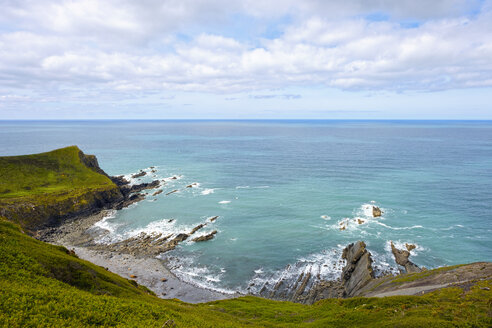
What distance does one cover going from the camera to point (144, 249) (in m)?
65.0

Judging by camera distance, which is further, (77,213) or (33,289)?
(77,213)

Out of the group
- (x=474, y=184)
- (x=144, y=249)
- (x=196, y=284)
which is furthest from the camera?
(x=474, y=184)

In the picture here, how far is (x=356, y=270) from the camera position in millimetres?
51344

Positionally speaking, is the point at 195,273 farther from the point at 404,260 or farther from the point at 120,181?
the point at 120,181

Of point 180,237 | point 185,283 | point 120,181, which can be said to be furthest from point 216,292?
point 120,181

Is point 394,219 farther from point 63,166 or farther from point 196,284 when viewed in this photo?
point 63,166

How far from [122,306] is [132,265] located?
124ft

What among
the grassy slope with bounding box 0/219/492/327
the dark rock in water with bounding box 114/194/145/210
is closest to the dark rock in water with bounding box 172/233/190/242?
the grassy slope with bounding box 0/219/492/327

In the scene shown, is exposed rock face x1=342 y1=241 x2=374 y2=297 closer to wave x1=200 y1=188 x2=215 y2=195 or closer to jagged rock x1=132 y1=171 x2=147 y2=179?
wave x1=200 y1=188 x2=215 y2=195

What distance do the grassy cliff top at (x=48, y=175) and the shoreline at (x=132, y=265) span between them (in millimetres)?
19948

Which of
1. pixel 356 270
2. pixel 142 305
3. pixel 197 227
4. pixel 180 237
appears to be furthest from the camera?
pixel 197 227

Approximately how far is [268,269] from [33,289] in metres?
42.1

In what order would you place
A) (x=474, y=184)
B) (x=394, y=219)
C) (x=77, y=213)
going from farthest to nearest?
(x=474, y=184) → (x=77, y=213) → (x=394, y=219)

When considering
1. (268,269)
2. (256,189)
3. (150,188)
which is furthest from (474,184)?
(150,188)
